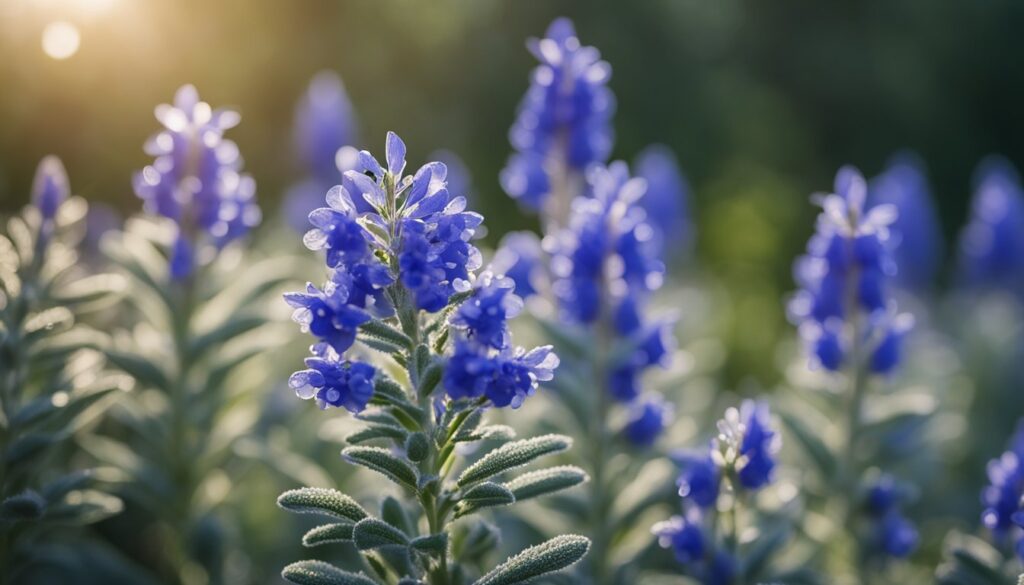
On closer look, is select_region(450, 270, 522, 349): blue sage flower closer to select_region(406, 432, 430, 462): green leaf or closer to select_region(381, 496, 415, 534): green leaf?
select_region(406, 432, 430, 462): green leaf

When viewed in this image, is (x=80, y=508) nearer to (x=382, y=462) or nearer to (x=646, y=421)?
(x=382, y=462)

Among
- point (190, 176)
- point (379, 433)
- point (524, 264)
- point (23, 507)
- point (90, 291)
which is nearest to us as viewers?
point (379, 433)

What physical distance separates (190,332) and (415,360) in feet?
6.06

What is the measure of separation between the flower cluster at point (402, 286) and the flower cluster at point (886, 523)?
2.02m

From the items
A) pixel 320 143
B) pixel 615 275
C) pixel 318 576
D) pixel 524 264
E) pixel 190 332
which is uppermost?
pixel 320 143

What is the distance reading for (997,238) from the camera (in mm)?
7520

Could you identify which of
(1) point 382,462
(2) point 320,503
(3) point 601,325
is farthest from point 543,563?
(3) point 601,325

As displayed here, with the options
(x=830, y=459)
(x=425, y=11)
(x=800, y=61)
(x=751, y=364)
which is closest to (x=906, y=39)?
(x=800, y=61)

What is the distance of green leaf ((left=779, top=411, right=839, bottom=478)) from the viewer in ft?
13.8

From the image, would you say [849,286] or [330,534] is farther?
[849,286]

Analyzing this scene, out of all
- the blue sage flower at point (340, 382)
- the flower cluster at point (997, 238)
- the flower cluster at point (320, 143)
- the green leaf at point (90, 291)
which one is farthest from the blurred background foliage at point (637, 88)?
the blue sage flower at point (340, 382)

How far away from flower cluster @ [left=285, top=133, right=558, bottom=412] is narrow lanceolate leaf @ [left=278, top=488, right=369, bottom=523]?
27 centimetres

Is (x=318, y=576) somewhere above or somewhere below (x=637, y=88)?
below

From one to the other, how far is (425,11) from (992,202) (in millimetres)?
5789
